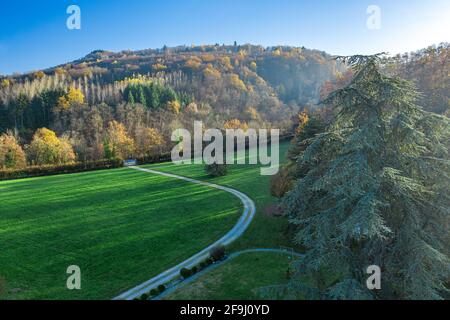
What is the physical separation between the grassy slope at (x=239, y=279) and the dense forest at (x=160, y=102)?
41.7ft

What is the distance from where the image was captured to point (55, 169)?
57812 millimetres

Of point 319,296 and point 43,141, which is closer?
point 319,296

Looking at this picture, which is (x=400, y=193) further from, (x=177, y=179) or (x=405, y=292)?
(x=177, y=179)

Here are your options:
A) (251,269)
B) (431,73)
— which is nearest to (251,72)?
(431,73)

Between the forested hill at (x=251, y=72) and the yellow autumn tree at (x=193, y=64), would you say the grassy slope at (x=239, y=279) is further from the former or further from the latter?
the yellow autumn tree at (x=193, y=64)

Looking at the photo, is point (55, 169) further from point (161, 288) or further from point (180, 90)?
point (180, 90)

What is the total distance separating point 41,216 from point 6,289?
556 inches

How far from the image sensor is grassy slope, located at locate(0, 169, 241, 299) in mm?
22170

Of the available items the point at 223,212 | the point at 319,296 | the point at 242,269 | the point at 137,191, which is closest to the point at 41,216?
the point at 137,191

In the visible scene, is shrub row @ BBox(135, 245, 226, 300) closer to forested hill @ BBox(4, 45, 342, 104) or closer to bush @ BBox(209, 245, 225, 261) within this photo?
bush @ BBox(209, 245, 225, 261)

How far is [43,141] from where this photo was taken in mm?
63156

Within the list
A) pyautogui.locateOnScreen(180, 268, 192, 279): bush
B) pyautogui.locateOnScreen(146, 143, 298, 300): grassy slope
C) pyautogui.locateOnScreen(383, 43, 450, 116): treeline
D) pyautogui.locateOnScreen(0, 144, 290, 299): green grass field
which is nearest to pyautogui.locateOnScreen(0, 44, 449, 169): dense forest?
pyautogui.locateOnScreen(383, 43, 450, 116): treeline

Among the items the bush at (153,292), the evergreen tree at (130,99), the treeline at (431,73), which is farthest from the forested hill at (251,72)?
the bush at (153,292)

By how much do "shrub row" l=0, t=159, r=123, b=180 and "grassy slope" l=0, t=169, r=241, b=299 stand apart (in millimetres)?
8846
